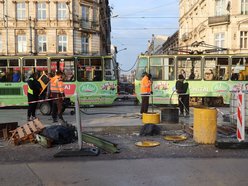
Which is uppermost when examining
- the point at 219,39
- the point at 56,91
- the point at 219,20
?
the point at 219,20

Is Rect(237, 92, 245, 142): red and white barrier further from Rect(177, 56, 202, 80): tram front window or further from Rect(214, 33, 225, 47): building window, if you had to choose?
Rect(214, 33, 225, 47): building window

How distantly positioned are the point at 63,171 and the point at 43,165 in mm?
662

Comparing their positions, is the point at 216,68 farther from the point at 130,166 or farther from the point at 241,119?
the point at 130,166

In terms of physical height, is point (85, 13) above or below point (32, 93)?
above

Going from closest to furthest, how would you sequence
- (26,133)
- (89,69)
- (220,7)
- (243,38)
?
(26,133), (89,69), (243,38), (220,7)

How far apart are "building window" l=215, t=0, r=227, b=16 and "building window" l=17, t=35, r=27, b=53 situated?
84.1 feet

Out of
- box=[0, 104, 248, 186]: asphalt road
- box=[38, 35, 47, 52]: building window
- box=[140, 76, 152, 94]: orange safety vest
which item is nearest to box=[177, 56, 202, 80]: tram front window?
box=[140, 76, 152, 94]: orange safety vest

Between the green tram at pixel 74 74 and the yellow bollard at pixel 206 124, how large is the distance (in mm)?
10587

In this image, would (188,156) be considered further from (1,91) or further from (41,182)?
(1,91)

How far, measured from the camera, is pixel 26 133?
28.9ft

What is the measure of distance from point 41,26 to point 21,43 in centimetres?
354

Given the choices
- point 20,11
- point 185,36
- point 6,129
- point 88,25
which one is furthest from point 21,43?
point 6,129

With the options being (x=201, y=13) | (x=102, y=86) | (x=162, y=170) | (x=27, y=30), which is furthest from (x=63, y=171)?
(x=201, y=13)

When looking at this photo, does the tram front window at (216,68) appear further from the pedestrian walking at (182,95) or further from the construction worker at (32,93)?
the construction worker at (32,93)
